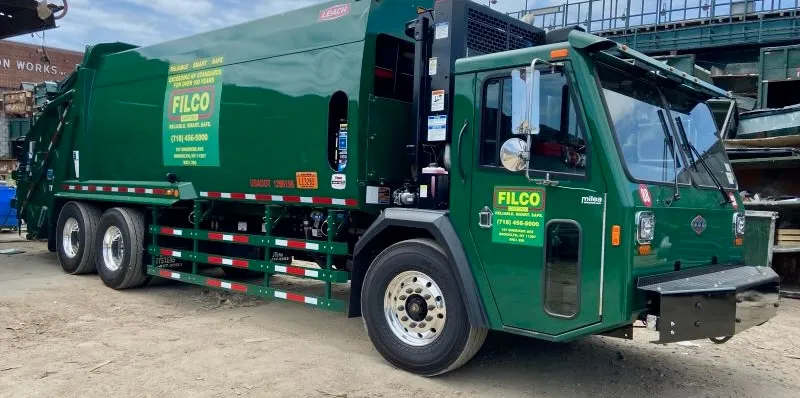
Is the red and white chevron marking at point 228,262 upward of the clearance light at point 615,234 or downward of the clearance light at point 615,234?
downward

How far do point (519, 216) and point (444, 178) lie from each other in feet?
2.88

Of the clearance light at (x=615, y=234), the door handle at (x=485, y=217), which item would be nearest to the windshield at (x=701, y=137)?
the clearance light at (x=615, y=234)

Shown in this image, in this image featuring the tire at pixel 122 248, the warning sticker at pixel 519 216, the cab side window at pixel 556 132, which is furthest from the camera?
the tire at pixel 122 248

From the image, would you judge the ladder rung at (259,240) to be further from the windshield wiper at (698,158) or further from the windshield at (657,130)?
the windshield wiper at (698,158)

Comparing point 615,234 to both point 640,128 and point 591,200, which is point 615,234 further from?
point 640,128

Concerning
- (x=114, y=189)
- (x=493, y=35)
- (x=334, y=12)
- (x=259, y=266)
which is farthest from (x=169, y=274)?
(x=493, y=35)

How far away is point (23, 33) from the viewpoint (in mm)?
11594

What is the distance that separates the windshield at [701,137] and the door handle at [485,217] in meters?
1.54

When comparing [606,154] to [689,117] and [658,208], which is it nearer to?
[658,208]

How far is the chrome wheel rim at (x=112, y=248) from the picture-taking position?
8.28 metres

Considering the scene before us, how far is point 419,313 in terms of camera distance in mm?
4883

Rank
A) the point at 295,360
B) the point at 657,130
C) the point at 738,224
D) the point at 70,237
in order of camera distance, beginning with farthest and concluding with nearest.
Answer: the point at 70,237, the point at 295,360, the point at 738,224, the point at 657,130

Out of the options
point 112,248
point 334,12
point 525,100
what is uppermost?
point 334,12

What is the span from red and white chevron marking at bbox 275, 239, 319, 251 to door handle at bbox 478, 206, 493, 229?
1930 mm
